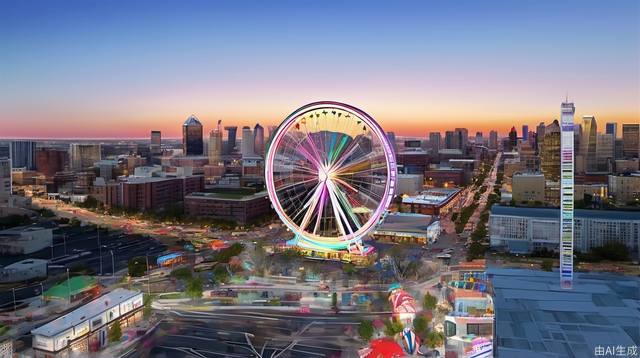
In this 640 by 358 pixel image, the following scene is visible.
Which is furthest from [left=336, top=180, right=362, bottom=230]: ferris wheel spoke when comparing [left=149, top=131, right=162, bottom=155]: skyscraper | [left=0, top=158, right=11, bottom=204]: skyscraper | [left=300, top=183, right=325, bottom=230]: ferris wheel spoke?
[left=149, top=131, right=162, bottom=155]: skyscraper

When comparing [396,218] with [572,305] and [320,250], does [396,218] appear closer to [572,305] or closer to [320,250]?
[320,250]

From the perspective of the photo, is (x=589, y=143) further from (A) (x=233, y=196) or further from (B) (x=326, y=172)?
(B) (x=326, y=172)

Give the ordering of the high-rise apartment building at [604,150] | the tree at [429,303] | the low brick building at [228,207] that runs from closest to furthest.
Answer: the tree at [429,303] < the low brick building at [228,207] < the high-rise apartment building at [604,150]

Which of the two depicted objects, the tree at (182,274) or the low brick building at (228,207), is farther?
the low brick building at (228,207)

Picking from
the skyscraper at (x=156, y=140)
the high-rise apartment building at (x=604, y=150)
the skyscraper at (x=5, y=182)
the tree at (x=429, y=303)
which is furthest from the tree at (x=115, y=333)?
the skyscraper at (x=156, y=140)

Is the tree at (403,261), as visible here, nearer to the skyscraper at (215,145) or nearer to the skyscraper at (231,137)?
the skyscraper at (215,145)
